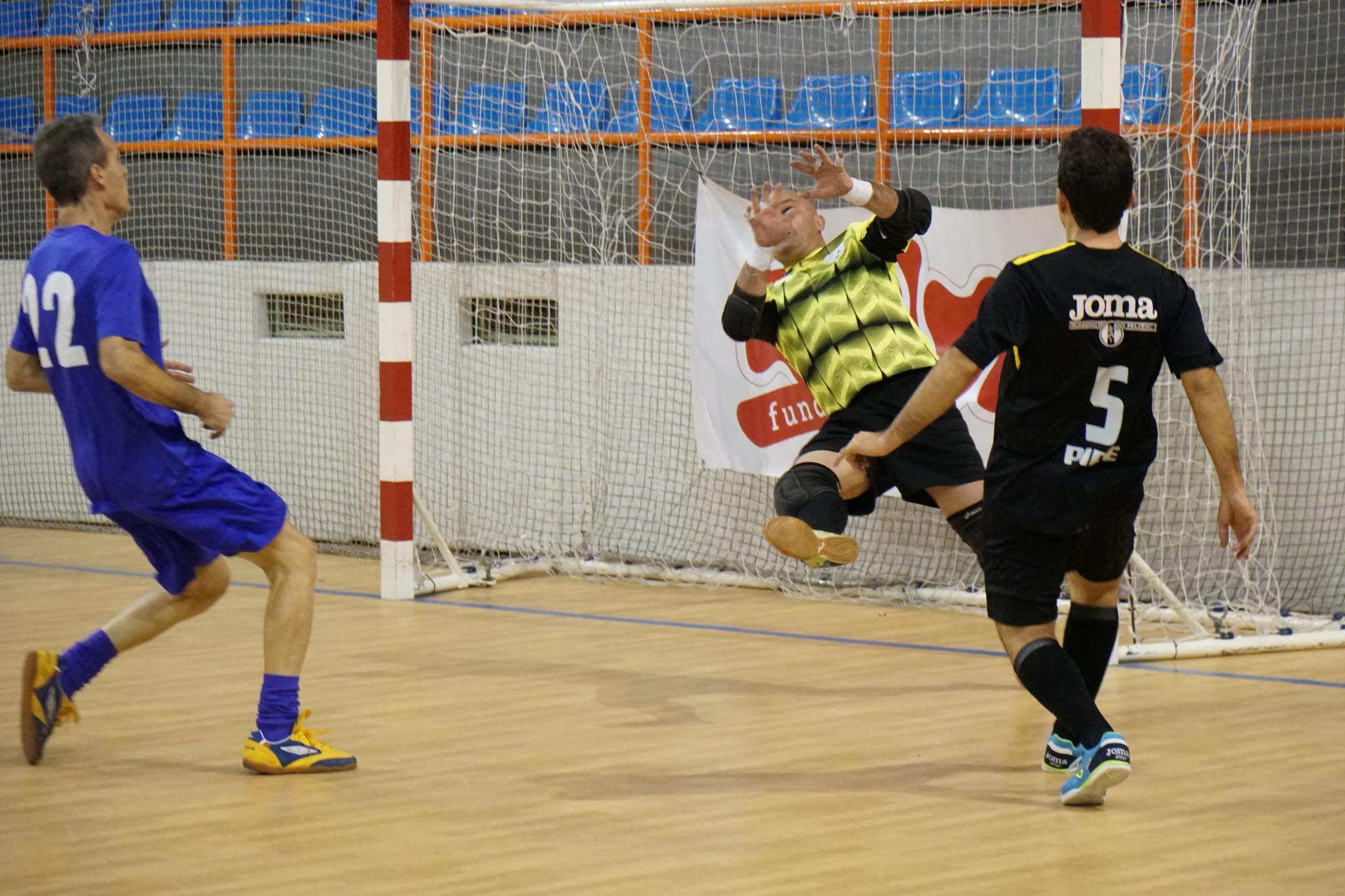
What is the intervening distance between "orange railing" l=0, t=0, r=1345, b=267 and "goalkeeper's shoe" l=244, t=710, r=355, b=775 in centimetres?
412

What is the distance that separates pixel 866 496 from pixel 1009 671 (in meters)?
1.28

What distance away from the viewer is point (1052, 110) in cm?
868

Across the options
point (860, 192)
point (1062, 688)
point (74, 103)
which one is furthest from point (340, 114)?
point (1062, 688)

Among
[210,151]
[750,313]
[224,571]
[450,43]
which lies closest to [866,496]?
[750,313]

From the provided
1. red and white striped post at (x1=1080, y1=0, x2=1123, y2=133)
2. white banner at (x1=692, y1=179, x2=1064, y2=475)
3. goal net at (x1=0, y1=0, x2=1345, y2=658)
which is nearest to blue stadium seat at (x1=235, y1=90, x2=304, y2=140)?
Answer: goal net at (x1=0, y1=0, x2=1345, y2=658)

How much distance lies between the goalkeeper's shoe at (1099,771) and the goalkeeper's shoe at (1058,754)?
0.99 feet

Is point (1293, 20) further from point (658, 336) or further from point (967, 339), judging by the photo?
point (967, 339)

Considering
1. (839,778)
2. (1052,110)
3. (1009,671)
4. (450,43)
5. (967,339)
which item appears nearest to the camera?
(967,339)

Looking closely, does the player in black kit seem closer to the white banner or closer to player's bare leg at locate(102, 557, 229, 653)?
player's bare leg at locate(102, 557, 229, 653)

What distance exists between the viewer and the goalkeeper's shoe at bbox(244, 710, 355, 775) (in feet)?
15.7

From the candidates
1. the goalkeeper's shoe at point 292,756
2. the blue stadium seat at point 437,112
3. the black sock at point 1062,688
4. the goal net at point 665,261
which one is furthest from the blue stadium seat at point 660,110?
the black sock at point 1062,688

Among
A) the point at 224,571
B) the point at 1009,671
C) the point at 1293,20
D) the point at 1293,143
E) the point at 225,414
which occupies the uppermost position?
the point at 1293,20

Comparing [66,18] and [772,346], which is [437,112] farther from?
[66,18]

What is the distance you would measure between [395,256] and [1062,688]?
443cm
